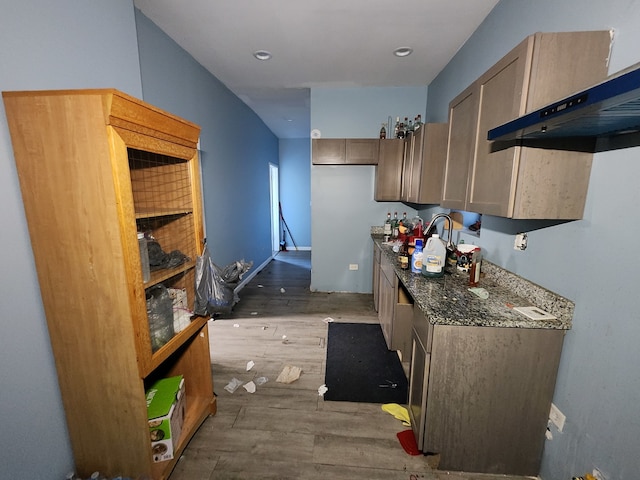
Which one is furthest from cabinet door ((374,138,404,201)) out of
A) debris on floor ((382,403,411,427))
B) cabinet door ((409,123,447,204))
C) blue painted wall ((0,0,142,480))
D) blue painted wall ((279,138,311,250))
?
blue painted wall ((279,138,311,250))

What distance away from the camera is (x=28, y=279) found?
42.3 inches

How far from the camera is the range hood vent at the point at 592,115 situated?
57 cm

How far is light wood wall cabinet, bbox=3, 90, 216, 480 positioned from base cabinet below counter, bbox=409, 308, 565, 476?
136 cm

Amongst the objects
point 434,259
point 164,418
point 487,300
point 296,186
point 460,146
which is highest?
point 460,146

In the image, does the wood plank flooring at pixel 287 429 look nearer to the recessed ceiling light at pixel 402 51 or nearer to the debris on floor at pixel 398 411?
the debris on floor at pixel 398 411

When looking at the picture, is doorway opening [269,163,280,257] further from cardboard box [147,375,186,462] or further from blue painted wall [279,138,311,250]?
cardboard box [147,375,186,462]

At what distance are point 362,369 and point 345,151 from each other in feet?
8.50

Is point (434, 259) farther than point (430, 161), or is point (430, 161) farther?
point (430, 161)

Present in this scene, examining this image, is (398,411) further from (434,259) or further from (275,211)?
(275,211)

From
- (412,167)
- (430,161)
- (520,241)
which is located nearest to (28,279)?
(520,241)

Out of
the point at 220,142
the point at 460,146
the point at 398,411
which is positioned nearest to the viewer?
the point at 460,146

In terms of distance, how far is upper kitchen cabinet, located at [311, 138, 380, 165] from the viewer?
3.39 meters

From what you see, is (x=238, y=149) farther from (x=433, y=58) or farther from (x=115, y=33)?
(x=433, y=58)

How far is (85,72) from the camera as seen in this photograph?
1.29m
